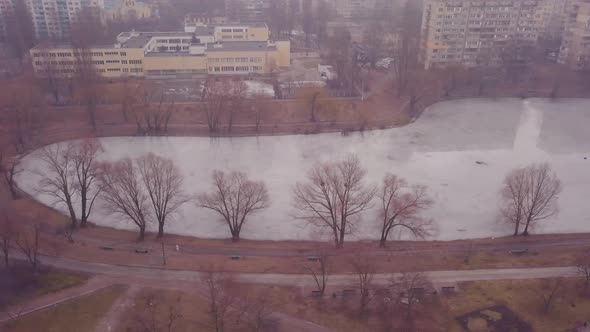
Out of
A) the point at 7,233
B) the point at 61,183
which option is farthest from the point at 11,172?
the point at 7,233

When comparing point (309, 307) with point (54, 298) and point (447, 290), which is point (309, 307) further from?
point (54, 298)

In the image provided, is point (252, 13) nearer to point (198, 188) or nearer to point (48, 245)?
point (198, 188)

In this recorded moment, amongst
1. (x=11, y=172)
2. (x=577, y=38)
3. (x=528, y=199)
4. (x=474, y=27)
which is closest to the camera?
(x=528, y=199)

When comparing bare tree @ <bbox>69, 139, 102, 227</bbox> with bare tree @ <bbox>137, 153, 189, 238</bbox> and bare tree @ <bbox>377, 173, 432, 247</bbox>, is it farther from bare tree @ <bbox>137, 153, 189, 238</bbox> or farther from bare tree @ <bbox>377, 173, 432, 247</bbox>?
bare tree @ <bbox>377, 173, 432, 247</bbox>

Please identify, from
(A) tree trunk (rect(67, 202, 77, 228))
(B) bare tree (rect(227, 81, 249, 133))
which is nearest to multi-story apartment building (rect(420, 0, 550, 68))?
(B) bare tree (rect(227, 81, 249, 133))

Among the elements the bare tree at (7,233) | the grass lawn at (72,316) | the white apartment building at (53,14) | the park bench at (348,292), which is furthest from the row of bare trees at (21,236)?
the white apartment building at (53,14)

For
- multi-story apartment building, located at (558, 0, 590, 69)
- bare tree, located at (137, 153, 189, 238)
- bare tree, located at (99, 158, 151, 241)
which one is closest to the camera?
bare tree, located at (99, 158, 151, 241)

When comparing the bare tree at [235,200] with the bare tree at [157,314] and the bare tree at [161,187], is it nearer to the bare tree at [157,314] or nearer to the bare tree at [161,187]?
the bare tree at [161,187]
